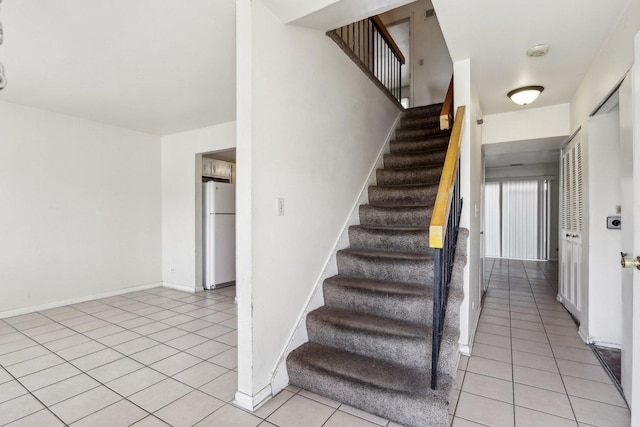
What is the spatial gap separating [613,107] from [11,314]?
21.1 feet

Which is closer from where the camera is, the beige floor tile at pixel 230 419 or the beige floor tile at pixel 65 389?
the beige floor tile at pixel 230 419

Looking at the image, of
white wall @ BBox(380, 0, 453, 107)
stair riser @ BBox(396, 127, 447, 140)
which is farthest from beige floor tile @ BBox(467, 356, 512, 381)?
white wall @ BBox(380, 0, 453, 107)

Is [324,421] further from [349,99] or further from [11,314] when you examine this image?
[11,314]

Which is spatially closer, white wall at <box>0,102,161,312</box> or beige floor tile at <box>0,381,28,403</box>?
beige floor tile at <box>0,381,28,403</box>

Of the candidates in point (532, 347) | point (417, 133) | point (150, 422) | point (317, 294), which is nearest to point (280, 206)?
point (317, 294)

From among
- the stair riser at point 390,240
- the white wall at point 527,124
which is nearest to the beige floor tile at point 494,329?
the stair riser at point 390,240

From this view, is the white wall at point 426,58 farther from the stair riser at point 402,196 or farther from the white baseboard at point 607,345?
the white baseboard at point 607,345

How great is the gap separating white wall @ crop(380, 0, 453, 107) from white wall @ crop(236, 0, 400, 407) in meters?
3.64

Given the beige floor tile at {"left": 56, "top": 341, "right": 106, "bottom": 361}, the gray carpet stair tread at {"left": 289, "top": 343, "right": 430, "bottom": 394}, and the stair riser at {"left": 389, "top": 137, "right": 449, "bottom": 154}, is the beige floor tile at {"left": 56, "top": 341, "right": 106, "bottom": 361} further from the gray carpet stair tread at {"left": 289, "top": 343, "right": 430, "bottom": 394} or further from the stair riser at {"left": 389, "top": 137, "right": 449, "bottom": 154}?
the stair riser at {"left": 389, "top": 137, "right": 449, "bottom": 154}

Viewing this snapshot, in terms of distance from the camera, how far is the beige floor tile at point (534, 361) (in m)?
2.38

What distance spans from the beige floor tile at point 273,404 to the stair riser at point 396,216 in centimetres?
174

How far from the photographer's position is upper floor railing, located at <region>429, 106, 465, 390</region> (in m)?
1.66

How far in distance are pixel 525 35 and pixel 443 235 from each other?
1.78m

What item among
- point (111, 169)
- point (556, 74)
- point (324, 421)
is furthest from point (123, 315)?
point (556, 74)
